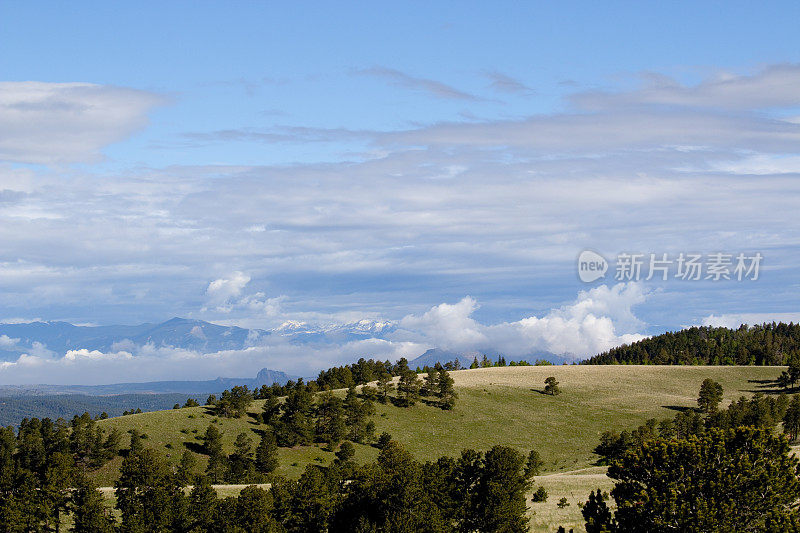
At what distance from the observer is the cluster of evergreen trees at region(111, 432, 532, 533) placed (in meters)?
62.8

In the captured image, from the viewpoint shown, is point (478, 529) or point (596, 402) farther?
point (596, 402)

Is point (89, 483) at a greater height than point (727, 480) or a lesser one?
lesser

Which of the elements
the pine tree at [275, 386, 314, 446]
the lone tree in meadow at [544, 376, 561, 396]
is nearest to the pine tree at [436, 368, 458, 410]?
the lone tree in meadow at [544, 376, 561, 396]

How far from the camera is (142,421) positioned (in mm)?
155125

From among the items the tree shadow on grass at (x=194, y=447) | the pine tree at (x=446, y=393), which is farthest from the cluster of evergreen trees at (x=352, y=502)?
the pine tree at (x=446, y=393)

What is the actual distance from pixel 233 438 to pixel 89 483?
74459 mm

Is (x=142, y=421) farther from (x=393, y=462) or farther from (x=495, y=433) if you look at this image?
(x=393, y=462)

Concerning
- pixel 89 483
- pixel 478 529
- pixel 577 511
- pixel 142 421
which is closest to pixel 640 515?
pixel 478 529

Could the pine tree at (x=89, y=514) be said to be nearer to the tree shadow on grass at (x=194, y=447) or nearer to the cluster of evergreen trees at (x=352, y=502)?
the cluster of evergreen trees at (x=352, y=502)

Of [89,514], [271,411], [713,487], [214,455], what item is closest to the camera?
[713,487]

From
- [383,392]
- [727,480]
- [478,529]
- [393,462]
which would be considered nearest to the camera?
[727,480]

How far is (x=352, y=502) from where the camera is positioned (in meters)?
67.2

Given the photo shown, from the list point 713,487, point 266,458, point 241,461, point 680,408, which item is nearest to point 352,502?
point 713,487

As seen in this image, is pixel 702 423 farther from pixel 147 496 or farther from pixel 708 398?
pixel 147 496
